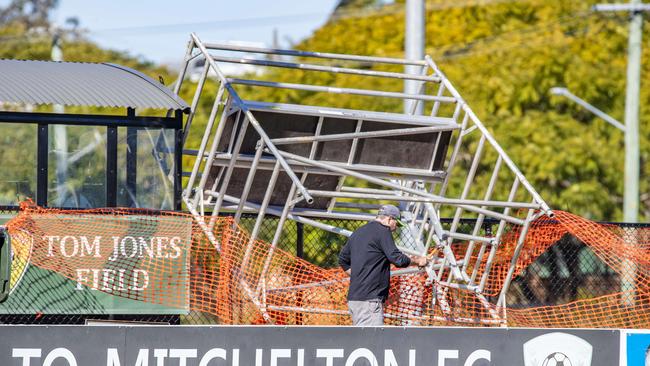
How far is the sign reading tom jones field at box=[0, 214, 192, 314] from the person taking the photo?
34.6ft

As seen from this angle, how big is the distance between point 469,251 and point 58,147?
14.4ft

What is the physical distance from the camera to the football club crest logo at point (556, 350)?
918 cm

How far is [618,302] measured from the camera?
1267cm

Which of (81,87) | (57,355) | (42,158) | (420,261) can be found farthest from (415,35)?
(57,355)

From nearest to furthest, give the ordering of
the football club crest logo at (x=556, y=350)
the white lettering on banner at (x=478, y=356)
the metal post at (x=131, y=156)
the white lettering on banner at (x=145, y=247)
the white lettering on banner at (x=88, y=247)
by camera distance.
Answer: the white lettering on banner at (x=478, y=356)
the football club crest logo at (x=556, y=350)
the white lettering on banner at (x=88, y=247)
the white lettering on banner at (x=145, y=247)
the metal post at (x=131, y=156)

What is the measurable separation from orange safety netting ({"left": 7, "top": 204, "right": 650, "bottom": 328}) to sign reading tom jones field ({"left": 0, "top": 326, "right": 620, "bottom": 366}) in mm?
1272

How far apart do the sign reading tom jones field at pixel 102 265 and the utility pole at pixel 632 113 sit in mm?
12987

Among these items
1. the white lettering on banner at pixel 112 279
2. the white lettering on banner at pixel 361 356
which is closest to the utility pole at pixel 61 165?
the white lettering on banner at pixel 112 279

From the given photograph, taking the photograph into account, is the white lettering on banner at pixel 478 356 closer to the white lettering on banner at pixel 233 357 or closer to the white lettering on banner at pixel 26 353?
the white lettering on banner at pixel 233 357

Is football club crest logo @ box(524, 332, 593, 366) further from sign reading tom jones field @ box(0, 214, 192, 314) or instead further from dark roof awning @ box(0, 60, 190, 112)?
dark roof awning @ box(0, 60, 190, 112)

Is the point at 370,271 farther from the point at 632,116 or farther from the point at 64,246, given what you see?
the point at 632,116

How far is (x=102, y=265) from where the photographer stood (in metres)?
10.7

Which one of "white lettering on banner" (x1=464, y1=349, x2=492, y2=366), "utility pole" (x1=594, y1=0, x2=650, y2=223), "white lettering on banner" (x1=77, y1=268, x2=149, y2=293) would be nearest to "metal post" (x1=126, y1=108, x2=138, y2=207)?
"white lettering on banner" (x1=77, y1=268, x2=149, y2=293)

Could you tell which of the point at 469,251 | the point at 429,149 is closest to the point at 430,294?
the point at 469,251
